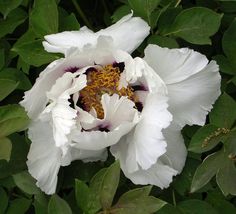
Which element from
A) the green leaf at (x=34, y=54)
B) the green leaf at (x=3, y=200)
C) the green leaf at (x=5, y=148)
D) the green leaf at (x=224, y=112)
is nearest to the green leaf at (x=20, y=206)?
the green leaf at (x=3, y=200)

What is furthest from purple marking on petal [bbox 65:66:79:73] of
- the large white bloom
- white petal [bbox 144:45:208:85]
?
white petal [bbox 144:45:208:85]

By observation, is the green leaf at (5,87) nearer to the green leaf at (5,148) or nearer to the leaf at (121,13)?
the green leaf at (5,148)

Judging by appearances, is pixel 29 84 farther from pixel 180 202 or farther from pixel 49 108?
pixel 180 202

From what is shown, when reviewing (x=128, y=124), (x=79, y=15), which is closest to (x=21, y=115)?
(x=128, y=124)

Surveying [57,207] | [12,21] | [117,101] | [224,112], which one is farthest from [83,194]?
[12,21]

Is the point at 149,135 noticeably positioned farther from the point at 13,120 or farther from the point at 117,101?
the point at 13,120

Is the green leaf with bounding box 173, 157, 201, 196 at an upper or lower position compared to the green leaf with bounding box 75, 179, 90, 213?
lower

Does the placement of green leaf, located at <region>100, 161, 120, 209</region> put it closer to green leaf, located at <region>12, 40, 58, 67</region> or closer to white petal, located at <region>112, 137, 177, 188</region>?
white petal, located at <region>112, 137, 177, 188</region>
